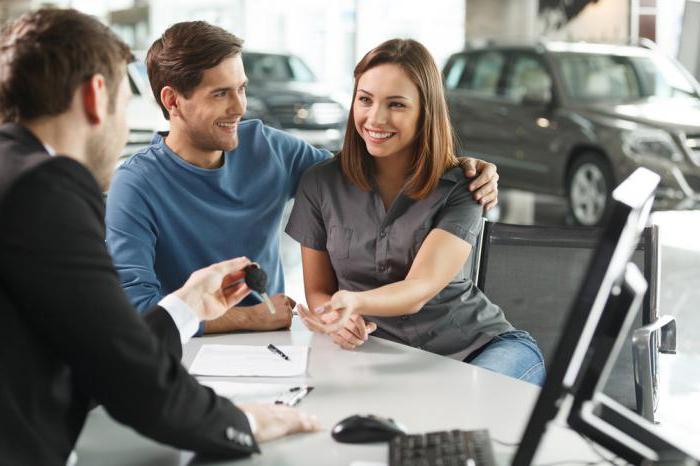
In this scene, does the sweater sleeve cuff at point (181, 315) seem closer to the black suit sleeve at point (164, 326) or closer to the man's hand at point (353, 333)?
the black suit sleeve at point (164, 326)

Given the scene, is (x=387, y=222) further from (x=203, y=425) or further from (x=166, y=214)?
(x=203, y=425)

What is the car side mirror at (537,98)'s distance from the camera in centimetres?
720

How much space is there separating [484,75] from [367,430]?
7.00m

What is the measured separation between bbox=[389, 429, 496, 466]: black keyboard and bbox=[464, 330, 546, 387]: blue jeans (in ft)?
2.48

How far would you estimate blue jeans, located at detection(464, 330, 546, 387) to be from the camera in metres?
2.20

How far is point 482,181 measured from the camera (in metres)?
2.34

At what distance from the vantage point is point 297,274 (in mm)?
5492

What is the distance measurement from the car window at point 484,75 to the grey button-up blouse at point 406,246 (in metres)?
5.84

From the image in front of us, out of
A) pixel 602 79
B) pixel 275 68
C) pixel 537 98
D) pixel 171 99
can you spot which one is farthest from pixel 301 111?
pixel 171 99

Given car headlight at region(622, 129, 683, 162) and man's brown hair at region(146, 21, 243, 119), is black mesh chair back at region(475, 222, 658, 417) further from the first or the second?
car headlight at region(622, 129, 683, 162)

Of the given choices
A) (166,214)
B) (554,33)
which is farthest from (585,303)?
(554,33)

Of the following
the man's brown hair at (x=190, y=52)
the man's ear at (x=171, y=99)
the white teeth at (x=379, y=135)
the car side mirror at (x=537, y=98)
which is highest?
the man's brown hair at (x=190, y=52)

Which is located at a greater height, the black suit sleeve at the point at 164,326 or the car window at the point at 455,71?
the black suit sleeve at the point at 164,326

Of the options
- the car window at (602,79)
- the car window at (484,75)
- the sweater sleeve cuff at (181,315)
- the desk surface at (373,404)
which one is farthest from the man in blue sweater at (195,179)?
the car window at (484,75)
